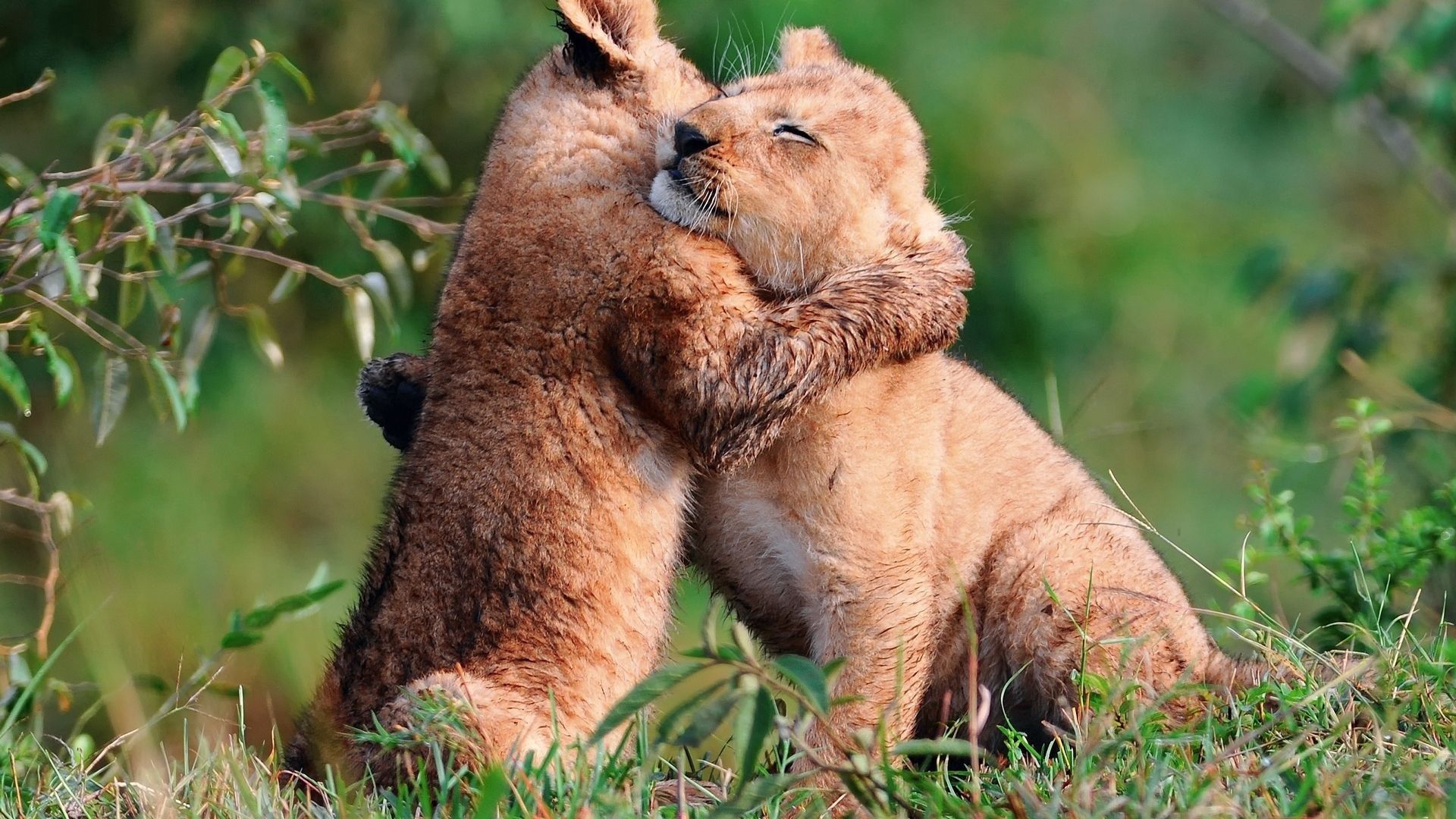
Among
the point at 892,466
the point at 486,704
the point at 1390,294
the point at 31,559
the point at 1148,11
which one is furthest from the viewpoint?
the point at 1148,11

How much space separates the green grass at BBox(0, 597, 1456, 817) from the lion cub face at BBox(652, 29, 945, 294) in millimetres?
1131

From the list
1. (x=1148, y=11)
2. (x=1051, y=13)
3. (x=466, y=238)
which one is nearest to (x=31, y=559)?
(x=466, y=238)

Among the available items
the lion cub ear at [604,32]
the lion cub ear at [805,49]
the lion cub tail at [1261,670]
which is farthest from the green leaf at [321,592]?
the lion cub tail at [1261,670]

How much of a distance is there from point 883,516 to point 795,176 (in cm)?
88

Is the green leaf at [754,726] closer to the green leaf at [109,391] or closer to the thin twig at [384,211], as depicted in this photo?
the green leaf at [109,391]

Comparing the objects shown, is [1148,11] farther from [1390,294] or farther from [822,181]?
[822,181]

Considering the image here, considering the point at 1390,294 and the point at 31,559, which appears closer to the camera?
the point at 1390,294

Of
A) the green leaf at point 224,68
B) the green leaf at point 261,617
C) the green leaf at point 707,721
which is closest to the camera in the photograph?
the green leaf at point 707,721

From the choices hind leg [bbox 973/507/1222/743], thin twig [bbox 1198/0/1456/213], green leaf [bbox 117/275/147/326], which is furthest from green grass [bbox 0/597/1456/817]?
thin twig [bbox 1198/0/1456/213]

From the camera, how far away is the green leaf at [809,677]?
8.95 feet

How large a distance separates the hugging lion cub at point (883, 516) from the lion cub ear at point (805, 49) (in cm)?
20

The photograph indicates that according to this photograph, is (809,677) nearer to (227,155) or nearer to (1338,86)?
(227,155)

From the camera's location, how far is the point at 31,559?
30.6ft

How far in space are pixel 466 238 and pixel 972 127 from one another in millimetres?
6382
